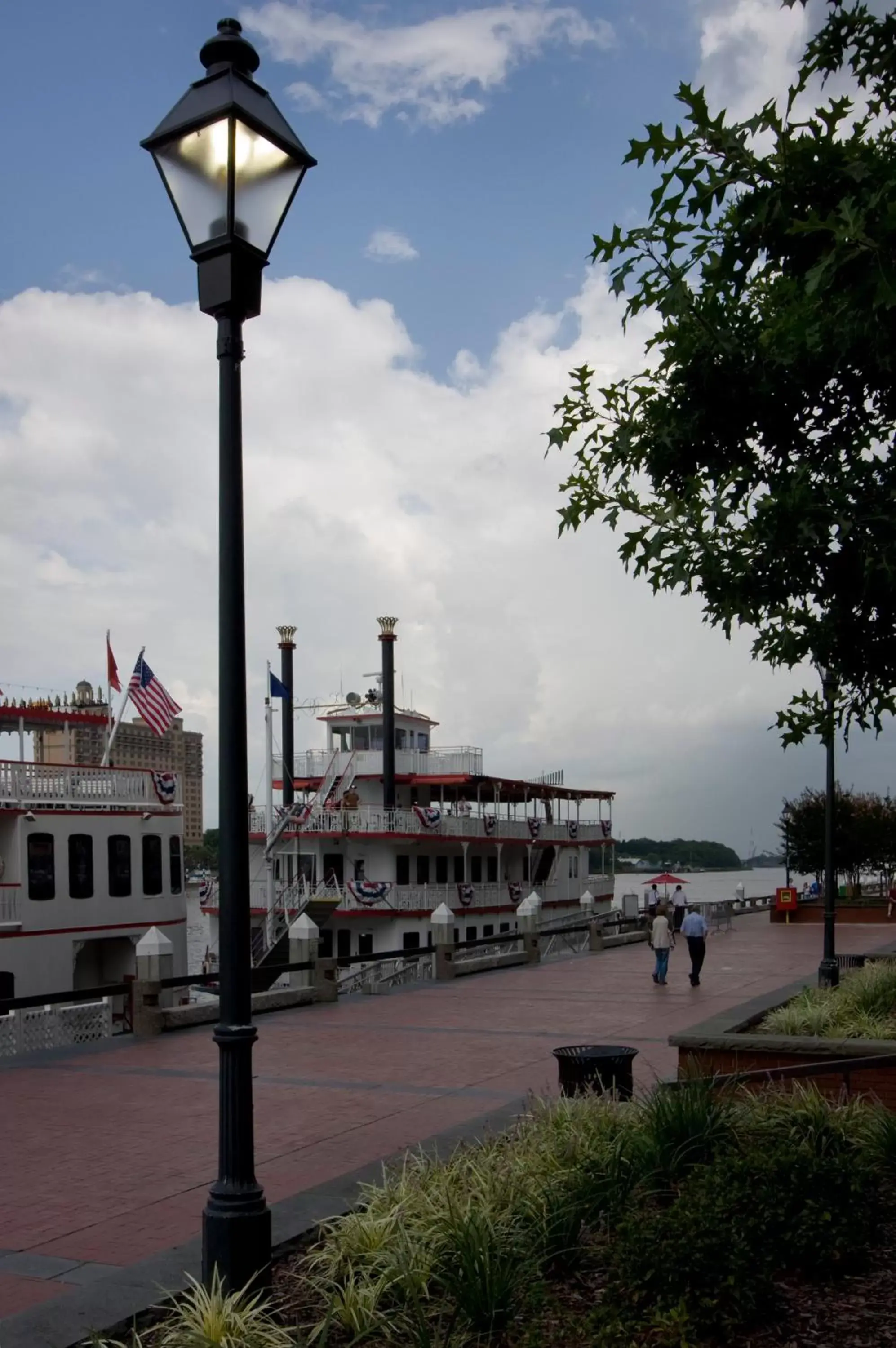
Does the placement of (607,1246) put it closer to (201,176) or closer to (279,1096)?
(201,176)

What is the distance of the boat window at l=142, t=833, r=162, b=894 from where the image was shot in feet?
89.5

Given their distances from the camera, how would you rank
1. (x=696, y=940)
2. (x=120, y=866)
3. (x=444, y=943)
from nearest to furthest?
(x=696, y=940), (x=444, y=943), (x=120, y=866)

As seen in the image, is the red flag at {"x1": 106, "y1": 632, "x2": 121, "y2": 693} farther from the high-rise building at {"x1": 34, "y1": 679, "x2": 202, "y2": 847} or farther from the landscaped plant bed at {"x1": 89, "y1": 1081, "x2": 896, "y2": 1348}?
the landscaped plant bed at {"x1": 89, "y1": 1081, "x2": 896, "y2": 1348}

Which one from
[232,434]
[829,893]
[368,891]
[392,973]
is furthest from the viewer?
[368,891]

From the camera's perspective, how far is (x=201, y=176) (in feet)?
17.9

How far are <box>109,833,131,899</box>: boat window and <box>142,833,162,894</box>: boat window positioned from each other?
56 centimetres

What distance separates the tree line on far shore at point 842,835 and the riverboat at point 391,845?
10.4 meters

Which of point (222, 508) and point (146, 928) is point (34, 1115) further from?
point (146, 928)

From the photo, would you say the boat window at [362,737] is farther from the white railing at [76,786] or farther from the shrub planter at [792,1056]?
the shrub planter at [792,1056]

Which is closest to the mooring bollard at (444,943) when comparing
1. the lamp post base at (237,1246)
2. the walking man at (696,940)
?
the walking man at (696,940)

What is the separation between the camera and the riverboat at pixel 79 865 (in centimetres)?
2377

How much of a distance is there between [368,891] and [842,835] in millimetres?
22650

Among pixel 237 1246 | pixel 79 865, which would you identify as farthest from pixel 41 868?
pixel 237 1246

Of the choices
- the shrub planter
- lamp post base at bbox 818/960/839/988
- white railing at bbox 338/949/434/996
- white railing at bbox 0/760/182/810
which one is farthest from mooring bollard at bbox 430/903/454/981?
the shrub planter
